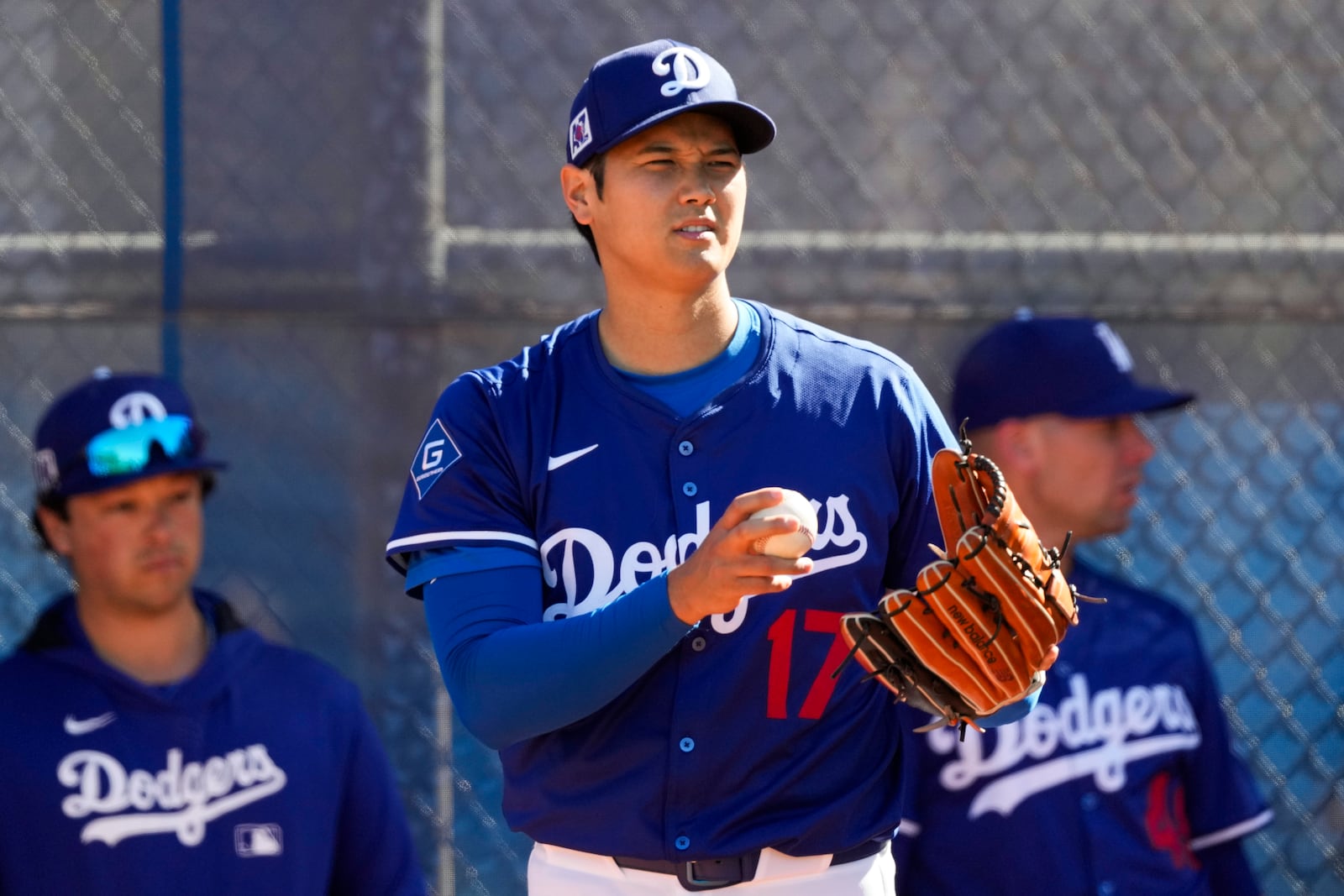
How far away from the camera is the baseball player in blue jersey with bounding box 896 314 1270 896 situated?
8.36 ft

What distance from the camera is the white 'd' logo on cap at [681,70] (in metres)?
1.79

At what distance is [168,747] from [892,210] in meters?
1.64

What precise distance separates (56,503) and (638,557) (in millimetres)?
1473

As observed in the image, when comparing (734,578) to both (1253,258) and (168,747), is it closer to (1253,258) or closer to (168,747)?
(168,747)

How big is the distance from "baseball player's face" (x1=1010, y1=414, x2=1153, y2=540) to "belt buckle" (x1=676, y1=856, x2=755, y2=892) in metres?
1.27

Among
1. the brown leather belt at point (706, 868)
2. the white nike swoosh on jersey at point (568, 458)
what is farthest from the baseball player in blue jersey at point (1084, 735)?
the white nike swoosh on jersey at point (568, 458)

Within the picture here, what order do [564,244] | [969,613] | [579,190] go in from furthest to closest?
1. [564,244]
2. [579,190]
3. [969,613]

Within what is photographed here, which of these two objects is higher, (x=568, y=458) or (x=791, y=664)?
(x=568, y=458)

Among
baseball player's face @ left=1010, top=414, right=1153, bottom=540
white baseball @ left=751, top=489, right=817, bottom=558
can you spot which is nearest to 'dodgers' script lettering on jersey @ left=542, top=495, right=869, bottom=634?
white baseball @ left=751, top=489, right=817, bottom=558

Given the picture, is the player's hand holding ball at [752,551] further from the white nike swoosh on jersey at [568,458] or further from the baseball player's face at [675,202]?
the baseball player's face at [675,202]

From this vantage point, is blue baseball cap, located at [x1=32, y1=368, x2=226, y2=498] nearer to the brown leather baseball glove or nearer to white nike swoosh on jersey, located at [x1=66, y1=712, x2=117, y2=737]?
white nike swoosh on jersey, located at [x1=66, y1=712, x2=117, y2=737]

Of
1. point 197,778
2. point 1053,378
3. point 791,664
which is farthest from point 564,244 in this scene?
point 791,664

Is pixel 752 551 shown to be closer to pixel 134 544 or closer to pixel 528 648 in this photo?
pixel 528 648

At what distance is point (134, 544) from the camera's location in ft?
9.11
